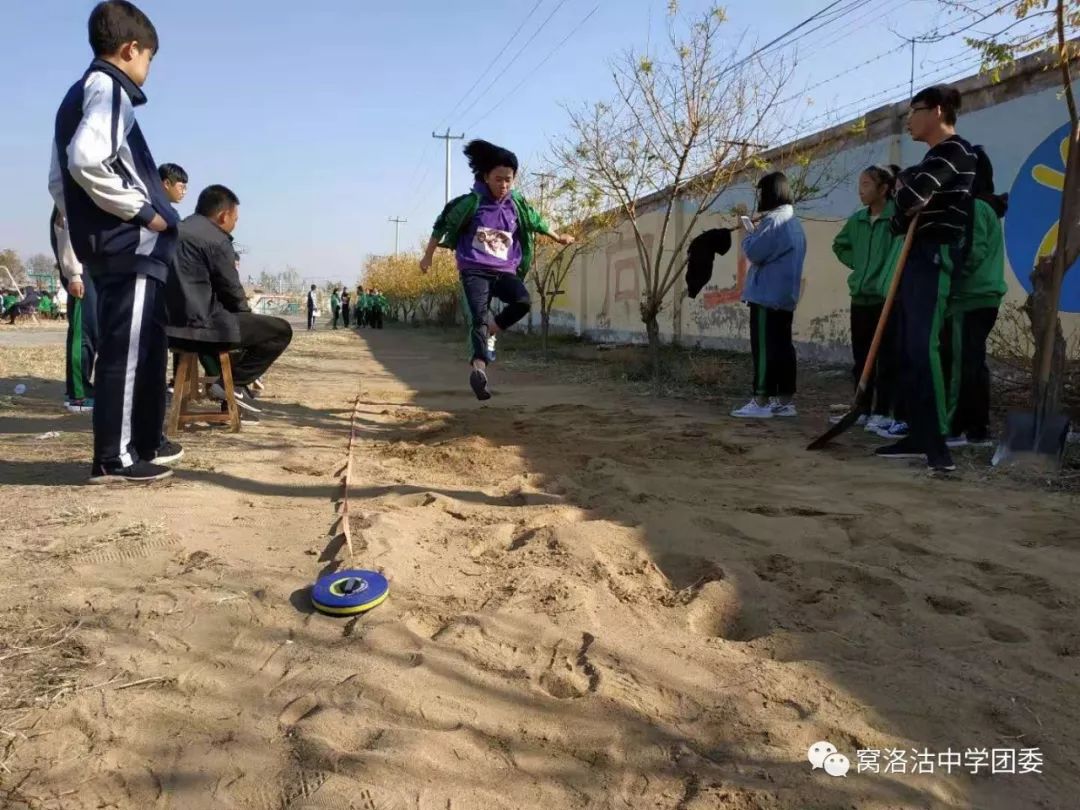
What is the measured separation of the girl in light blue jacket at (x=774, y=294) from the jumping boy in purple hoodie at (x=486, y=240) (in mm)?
1722

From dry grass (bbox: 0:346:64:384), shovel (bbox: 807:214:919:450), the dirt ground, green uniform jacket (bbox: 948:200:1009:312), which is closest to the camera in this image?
the dirt ground

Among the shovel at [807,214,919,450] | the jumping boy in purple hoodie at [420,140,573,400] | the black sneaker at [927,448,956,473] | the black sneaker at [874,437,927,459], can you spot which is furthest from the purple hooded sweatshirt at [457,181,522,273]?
the black sneaker at [927,448,956,473]

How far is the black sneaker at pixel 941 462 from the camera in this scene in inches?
157

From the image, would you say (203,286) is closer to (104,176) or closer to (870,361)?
(104,176)

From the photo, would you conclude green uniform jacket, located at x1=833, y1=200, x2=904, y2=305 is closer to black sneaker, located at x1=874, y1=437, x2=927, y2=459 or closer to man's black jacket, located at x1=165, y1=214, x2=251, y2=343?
black sneaker, located at x1=874, y1=437, x2=927, y2=459

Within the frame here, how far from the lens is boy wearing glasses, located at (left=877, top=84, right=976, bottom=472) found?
13.1 feet

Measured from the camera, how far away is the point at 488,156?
17.2ft

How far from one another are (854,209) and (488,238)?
6347 mm

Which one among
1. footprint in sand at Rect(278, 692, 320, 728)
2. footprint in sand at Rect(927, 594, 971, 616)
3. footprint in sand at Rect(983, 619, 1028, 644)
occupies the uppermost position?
footprint in sand at Rect(927, 594, 971, 616)

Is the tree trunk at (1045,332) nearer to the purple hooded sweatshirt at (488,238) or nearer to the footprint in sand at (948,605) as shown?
the footprint in sand at (948,605)

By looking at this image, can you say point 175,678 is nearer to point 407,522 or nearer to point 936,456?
point 407,522

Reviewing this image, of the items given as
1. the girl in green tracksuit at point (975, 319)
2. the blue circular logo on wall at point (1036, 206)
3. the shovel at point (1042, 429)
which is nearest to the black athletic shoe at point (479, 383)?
the girl in green tracksuit at point (975, 319)

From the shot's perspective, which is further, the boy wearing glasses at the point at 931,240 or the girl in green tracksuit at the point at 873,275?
the girl in green tracksuit at the point at 873,275

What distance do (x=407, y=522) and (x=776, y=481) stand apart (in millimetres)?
1928
